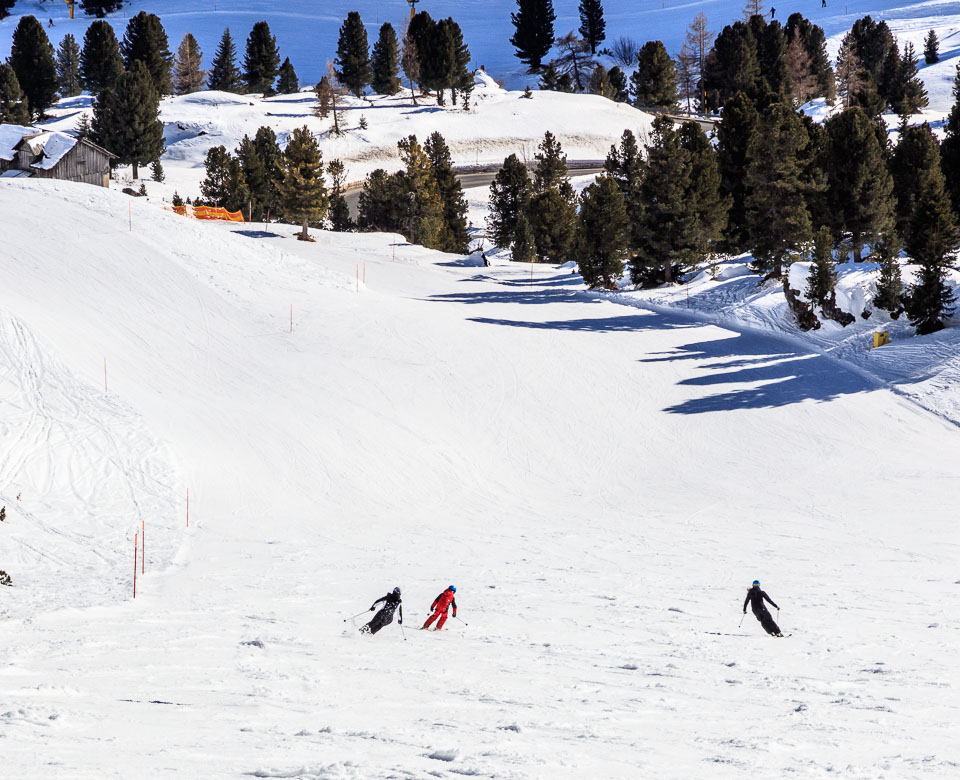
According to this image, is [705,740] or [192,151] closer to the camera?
[705,740]

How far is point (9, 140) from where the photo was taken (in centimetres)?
6234

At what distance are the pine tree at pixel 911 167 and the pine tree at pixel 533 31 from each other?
88331mm

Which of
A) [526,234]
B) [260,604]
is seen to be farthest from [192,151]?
[260,604]

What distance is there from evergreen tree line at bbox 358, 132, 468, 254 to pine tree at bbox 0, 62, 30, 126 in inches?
1323

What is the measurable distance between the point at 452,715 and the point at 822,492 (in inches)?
733

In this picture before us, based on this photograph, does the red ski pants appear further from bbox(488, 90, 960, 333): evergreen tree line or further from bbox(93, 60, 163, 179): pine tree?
bbox(93, 60, 163, 179): pine tree

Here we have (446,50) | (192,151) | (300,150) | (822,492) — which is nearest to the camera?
(822,492)

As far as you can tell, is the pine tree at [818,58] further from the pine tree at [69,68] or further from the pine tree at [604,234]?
the pine tree at [69,68]

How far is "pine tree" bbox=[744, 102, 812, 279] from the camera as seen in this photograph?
4809 centimetres

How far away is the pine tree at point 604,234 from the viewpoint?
2042 inches

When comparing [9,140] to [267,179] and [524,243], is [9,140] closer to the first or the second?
[267,179]

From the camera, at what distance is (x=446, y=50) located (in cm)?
10894

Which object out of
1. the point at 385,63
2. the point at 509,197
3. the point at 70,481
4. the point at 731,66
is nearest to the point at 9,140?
the point at 509,197

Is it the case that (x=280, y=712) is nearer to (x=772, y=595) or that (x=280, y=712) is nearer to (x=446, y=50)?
(x=772, y=595)
